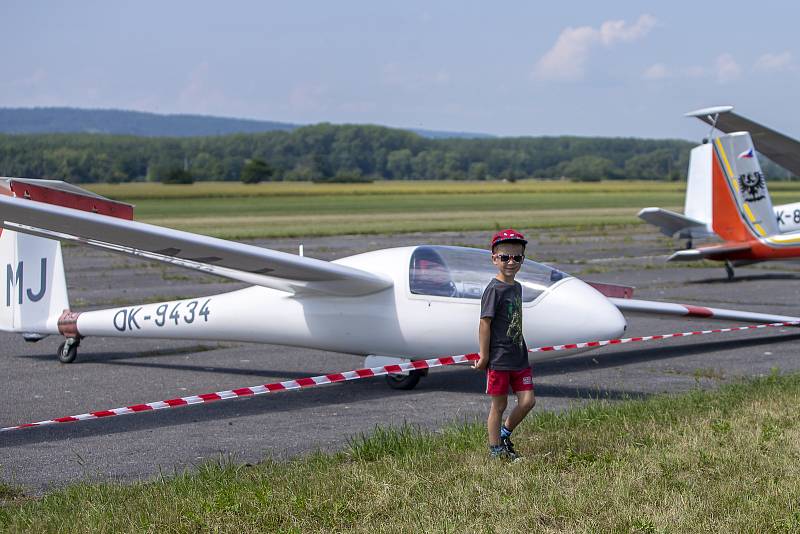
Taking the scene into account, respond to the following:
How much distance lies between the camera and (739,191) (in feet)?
65.2

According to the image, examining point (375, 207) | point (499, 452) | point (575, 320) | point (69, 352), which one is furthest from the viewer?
point (375, 207)

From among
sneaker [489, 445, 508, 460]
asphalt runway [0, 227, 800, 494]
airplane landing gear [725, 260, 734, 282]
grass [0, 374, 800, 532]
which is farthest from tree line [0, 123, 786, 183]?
sneaker [489, 445, 508, 460]

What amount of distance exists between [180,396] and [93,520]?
4.47 metres

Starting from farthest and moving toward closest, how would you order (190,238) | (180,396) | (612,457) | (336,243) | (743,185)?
(336,243) → (743,185) → (180,396) → (190,238) → (612,457)

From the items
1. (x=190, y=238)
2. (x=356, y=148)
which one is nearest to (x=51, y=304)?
(x=190, y=238)

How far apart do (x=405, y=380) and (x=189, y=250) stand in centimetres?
234

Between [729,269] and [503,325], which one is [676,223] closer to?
[729,269]

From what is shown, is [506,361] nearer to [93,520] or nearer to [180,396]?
[93,520]

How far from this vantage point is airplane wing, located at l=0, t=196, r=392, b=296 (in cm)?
845

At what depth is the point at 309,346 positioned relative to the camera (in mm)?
10102

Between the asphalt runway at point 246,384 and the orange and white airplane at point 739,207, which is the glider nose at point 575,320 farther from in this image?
the orange and white airplane at point 739,207

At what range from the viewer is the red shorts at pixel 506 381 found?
21.2 ft

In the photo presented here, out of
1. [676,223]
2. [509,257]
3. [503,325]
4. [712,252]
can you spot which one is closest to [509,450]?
[503,325]

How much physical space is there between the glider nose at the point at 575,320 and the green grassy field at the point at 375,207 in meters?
29.1
